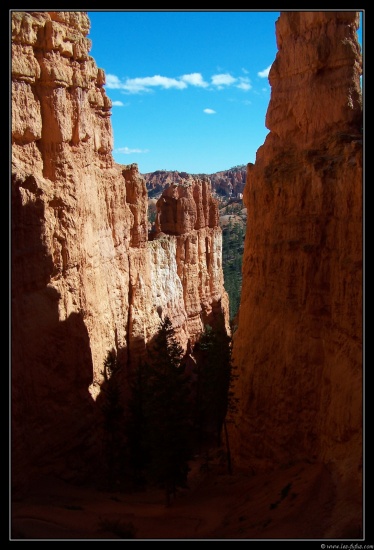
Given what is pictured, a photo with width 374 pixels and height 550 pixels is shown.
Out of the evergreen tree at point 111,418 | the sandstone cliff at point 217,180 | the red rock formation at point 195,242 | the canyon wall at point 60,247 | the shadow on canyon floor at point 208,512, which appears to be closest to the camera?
the shadow on canyon floor at point 208,512

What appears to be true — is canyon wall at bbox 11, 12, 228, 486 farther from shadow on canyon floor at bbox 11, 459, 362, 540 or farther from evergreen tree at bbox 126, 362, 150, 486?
evergreen tree at bbox 126, 362, 150, 486

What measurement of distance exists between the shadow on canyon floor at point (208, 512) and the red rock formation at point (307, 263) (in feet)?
2.70

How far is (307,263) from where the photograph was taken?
18906 mm

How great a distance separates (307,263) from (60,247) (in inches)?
382

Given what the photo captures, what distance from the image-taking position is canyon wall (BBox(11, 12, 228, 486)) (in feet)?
63.4

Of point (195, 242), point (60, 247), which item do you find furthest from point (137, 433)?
point (195, 242)

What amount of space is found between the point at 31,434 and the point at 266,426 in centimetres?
873

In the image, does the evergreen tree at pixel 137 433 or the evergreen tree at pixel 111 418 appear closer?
the evergreen tree at pixel 111 418

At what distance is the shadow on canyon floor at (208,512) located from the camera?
14.5 meters

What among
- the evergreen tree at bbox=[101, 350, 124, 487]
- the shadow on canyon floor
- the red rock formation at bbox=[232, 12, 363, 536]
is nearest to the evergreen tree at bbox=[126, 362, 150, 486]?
the evergreen tree at bbox=[101, 350, 124, 487]

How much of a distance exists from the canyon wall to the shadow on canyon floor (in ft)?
5.12

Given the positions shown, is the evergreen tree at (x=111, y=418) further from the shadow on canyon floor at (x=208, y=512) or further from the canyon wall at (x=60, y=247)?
the shadow on canyon floor at (x=208, y=512)

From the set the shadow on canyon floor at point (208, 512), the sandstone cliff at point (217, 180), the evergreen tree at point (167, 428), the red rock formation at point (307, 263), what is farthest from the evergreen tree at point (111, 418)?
the sandstone cliff at point (217, 180)
